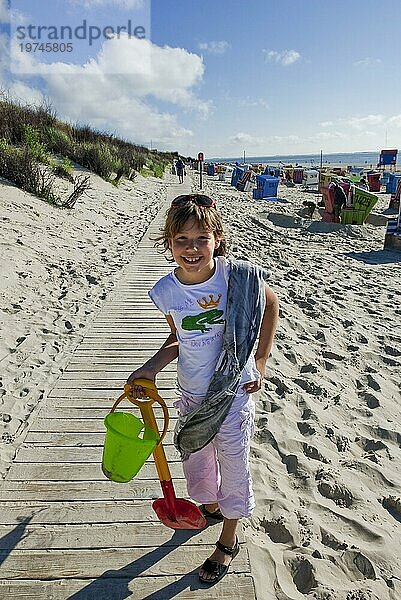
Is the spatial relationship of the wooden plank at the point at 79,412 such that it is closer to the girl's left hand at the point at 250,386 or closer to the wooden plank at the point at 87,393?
the wooden plank at the point at 87,393

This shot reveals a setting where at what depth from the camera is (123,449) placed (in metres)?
1.77

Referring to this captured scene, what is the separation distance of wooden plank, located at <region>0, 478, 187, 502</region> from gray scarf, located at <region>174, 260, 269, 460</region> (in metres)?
0.84

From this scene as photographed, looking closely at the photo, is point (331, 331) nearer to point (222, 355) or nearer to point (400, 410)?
point (400, 410)

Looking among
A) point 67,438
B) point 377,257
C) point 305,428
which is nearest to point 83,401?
point 67,438

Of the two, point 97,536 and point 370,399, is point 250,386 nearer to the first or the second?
point 97,536

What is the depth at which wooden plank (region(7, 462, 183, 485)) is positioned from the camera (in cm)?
269

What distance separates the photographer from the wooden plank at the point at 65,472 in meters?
2.69

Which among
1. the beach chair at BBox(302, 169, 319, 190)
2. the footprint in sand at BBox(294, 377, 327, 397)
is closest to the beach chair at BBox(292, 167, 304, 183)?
the beach chair at BBox(302, 169, 319, 190)

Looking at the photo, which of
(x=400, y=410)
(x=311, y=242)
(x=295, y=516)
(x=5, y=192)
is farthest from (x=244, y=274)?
(x=311, y=242)

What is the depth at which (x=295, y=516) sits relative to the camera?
2.54m

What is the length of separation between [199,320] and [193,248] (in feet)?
0.96

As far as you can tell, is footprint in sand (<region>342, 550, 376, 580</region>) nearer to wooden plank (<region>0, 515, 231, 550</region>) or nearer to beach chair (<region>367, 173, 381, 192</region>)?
wooden plank (<region>0, 515, 231, 550</region>)

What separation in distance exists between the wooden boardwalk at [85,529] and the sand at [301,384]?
18 cm

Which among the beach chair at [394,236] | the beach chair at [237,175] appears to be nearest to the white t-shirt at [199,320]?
the beach chair at [394,236]
